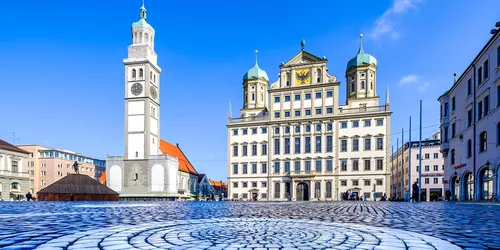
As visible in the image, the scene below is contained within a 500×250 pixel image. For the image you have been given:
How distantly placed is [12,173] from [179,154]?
108 feet

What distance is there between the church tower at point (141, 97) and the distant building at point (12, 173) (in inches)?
651

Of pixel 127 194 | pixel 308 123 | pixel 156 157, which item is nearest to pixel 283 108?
pixel 308 123

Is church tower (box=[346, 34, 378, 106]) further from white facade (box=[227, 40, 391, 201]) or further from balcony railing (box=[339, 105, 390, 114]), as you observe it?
balcony railing (box=[339, 105, 390, 114])

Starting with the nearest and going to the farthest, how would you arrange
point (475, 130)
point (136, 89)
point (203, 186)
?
point (475, 130)
point (136, 89)
point (203, 186)

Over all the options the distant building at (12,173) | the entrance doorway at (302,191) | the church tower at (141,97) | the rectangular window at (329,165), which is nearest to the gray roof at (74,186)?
the church tower at (141,97)

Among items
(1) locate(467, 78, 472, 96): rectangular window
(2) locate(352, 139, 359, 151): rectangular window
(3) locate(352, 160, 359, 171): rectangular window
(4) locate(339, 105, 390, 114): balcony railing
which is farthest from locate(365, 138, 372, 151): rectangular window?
(1) locate(467, 78, 472, 96): rectangular window

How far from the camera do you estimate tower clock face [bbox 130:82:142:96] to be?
60500 mm

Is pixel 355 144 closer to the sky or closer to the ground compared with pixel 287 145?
closer to the sky

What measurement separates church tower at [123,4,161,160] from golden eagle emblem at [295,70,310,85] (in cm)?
2486

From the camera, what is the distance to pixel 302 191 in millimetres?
56344

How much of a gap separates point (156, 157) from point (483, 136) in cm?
4649

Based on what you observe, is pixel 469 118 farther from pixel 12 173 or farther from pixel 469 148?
pixel 12 173

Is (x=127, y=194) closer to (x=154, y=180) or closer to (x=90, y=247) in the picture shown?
(x=154, y=180)

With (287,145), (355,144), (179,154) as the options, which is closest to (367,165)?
(355,144)
